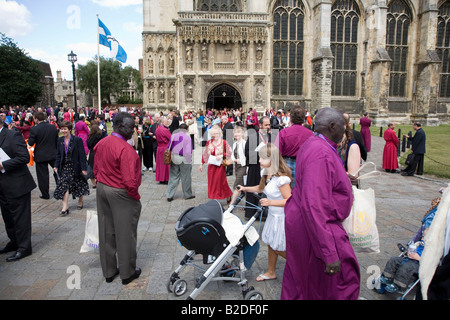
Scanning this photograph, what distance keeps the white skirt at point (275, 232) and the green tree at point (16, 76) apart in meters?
51.7

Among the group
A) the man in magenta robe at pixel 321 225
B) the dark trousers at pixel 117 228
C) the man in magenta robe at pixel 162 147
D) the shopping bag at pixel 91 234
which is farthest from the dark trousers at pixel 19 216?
the man in magenta robe at pixel 162 147

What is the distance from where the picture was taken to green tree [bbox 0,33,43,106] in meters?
44.8

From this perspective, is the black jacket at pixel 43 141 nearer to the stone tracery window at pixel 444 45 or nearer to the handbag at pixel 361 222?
the handbag at pixel 361 222

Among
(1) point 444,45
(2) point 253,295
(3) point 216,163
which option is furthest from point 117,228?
(1) point 444,45

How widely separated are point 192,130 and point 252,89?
13513mm

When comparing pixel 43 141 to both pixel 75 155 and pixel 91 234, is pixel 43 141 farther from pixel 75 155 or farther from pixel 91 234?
pixel 91 234

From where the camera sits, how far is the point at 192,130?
47.3 feet

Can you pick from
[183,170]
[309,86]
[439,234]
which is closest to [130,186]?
[439,234]

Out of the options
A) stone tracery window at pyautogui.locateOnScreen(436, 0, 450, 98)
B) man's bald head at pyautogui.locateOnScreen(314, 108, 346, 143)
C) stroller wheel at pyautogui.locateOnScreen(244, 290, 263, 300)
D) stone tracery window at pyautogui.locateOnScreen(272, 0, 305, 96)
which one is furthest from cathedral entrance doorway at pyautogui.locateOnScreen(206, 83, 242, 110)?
man's bald head at pyautogui.locateOnScreen(314, 108, 346, 143)

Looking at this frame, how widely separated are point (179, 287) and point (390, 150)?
10.4m

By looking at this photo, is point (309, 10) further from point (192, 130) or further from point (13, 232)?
point (13, 232)

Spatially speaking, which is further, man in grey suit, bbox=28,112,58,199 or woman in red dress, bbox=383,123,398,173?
woman in red dress, bbox=383,123,398,173

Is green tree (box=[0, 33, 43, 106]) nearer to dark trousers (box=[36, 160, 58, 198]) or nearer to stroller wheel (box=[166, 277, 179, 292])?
dark trousers (box=[36, 160, 58, 198])

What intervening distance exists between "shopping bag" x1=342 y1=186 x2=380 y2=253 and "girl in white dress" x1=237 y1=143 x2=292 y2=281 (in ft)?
3.31
